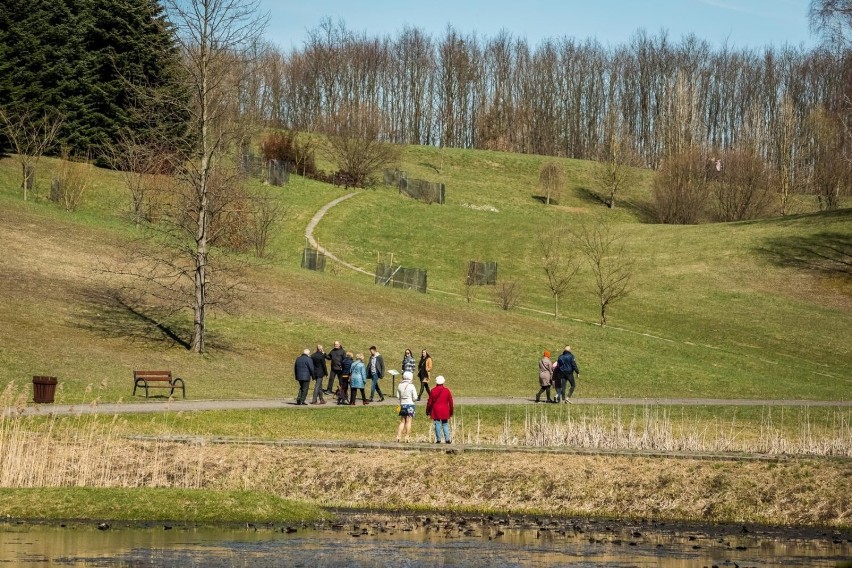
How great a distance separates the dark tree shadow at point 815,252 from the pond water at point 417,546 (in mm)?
59317

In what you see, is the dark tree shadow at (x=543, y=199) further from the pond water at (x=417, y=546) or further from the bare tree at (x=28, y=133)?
the pond water at (x=417, y=546)

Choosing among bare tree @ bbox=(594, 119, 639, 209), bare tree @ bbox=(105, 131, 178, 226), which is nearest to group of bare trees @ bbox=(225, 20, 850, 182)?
bare tree @ bbox=(594, 119, 639, 209)

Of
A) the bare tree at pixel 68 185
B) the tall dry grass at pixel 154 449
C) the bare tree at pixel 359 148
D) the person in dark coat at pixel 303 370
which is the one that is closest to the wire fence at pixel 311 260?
the bare tree at pixel 68 185

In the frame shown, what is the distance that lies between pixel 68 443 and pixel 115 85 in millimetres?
61820

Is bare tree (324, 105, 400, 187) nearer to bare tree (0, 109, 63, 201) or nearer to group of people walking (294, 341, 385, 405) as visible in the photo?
bare tree (0, 109, 63, 201)

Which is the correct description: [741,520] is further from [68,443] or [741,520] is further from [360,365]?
[360,365]

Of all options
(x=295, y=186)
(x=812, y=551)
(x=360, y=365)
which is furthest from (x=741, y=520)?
(x=295, y=186)

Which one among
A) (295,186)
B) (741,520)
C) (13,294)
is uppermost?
(295,186)

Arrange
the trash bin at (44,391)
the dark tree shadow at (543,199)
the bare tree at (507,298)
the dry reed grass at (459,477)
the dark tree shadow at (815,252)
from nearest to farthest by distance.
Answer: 1. the dry reed grass at (459,477)
2. the trash bin at (44,391)
3. the bare tree at (507,298)
4. the dark tree shadow at (815,252)
5. the dark tree shadow at (543,199)

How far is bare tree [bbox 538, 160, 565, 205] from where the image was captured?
389ft

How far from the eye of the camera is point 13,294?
46875 mm

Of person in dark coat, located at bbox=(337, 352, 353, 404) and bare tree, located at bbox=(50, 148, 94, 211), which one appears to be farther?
bare tree, located at bbox=(50, 148, 94, 211)

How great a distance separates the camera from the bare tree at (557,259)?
71.6 metres

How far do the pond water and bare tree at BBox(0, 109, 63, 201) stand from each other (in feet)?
176
